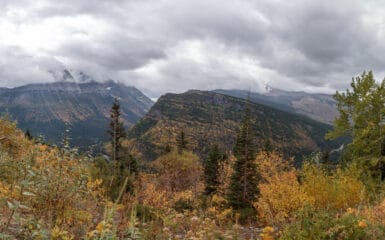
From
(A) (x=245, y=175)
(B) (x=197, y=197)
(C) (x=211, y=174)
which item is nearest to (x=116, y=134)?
(C) (x=211, y=174)

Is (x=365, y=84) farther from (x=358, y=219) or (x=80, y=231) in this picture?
(x=80, y=231)

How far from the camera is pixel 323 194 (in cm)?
1828

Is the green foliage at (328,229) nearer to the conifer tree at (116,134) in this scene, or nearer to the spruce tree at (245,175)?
the spruce tree at (245,175)

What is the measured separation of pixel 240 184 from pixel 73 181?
26397 mm

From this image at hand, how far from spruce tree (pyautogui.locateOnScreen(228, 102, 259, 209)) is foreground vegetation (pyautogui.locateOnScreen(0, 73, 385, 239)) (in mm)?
100

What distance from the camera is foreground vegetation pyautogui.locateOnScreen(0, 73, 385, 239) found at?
486 centimetres

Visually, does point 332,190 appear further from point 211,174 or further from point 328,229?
point 211,174

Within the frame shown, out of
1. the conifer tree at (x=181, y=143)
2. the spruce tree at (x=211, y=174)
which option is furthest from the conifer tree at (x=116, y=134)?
the conifer tree at (x=181, y=143)

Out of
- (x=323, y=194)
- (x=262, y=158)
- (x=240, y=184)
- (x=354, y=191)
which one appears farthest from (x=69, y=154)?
(x=262, y=158)

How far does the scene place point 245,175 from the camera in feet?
102

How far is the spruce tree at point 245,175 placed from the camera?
101ft

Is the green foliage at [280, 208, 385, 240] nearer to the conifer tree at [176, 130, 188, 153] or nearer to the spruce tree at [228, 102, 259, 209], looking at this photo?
the spruce tree at [228, 102, 259, 209]

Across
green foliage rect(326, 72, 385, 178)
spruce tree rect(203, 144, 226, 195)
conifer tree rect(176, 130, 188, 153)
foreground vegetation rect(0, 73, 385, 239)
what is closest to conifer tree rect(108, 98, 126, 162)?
foreground vegetation rect(0, 73, 385, 239)

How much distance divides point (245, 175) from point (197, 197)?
206 inches
